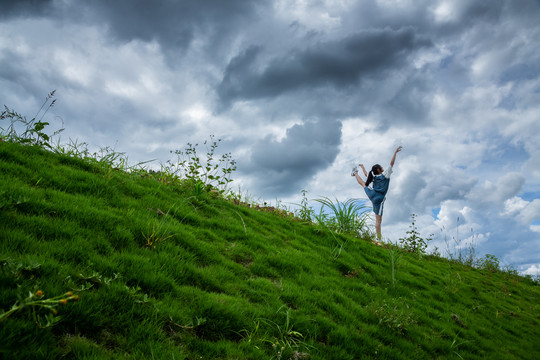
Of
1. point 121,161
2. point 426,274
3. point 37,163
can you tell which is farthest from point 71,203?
point 426,274

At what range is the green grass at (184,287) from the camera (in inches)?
107

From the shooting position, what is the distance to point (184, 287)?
381 cm

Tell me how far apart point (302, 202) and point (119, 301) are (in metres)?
9.13

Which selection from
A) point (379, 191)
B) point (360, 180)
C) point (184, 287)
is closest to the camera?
point (184, 287)

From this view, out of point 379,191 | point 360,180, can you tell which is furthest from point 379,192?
point 360,180

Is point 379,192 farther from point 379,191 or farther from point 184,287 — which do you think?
point 184,287

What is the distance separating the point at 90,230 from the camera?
4059mm

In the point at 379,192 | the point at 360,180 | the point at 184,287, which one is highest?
the point at 360,180

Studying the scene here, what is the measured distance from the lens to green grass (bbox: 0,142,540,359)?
2.72 metres

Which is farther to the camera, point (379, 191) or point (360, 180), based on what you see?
point (360, 180)

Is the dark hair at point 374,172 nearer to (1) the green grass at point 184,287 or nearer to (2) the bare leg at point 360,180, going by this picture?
(2) the bare leg at point 360,180

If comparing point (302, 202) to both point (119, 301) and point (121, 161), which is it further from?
point (119, 301)

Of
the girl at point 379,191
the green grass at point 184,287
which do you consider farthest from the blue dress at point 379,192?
the green grass at point 184,287

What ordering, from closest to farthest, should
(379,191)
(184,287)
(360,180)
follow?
(184,287), (379,191), (360,180)
